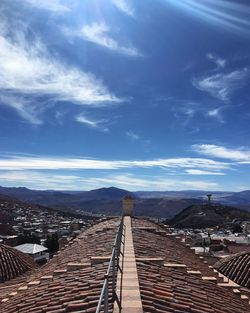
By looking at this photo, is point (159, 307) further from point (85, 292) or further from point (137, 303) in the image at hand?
point (85, 292)

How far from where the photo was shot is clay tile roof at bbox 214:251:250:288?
53.6 ft

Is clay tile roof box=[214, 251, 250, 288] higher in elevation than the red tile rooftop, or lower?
lower

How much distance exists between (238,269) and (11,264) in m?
8.66

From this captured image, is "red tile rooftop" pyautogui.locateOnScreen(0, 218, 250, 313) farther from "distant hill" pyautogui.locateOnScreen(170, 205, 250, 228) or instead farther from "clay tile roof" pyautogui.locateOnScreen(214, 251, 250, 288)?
"distant hill" pyautogui.locateOnScreen(170, 205, 250, 228)

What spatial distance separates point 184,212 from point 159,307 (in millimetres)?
145433

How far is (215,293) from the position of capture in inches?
339

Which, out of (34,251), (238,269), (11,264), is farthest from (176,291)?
(34,251)

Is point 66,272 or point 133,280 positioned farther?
point 66,272

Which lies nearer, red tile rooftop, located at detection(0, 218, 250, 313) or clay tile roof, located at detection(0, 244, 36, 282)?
red tile rooftop, located at detection(0, 218, 250, 313)

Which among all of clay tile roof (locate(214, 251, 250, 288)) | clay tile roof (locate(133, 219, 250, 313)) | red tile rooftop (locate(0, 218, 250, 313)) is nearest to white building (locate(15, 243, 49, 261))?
clay tile roof (locate(214, 251, 250, 288))

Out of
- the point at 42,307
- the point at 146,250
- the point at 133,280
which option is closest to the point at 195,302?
the point at 133,280

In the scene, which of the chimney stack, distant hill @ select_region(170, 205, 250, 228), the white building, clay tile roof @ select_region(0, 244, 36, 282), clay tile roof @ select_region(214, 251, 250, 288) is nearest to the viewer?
clay tile roof @ select_region(214, 251, 250, 288)

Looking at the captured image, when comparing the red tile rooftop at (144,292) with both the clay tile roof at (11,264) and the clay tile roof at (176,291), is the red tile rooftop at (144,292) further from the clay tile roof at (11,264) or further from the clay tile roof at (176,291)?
the clay tile roof at (11,264)

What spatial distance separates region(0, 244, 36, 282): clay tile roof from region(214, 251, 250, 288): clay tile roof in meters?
7.62
